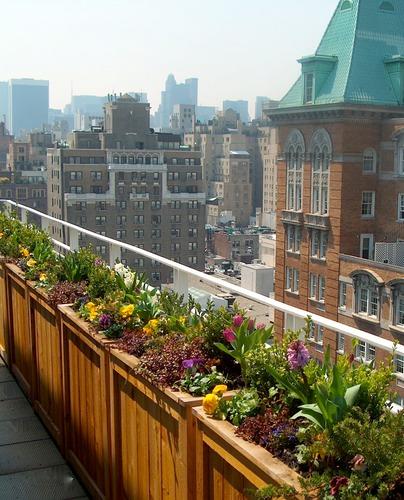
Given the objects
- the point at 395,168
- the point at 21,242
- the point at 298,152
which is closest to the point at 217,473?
the point at 21,242

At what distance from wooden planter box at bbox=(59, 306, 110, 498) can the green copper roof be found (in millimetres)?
33749

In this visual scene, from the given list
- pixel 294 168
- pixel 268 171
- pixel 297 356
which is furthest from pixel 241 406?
pixel 268 171

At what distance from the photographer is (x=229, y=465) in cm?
252

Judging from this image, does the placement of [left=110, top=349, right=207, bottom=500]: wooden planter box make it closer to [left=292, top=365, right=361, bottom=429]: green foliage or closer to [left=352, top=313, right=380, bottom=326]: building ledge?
[left=292, top=365, right=361, bottom=429]: green foliage

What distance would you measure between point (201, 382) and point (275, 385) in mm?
344

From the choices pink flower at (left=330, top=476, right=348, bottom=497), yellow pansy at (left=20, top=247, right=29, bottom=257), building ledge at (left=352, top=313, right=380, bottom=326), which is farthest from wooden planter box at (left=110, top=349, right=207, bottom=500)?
building ledge at (left=352, top=313, right=380, bottom=326)

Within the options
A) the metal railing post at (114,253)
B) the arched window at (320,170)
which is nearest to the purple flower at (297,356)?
the metal railing post at (114,253)

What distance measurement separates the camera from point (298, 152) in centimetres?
4084

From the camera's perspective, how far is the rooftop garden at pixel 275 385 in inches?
76.7

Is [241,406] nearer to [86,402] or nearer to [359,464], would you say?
[359,464]

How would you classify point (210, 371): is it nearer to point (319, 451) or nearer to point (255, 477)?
point (255, 477)

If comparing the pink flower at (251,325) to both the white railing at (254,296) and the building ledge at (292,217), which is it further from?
the building ledge at (292,217)

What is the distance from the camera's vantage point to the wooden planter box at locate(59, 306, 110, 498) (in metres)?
3.77

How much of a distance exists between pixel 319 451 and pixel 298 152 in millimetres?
39598
